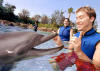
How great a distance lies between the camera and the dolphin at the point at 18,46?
116 cm

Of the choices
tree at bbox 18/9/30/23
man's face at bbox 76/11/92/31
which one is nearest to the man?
man's face at bbox 76/11/92/31

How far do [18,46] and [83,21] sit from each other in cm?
106

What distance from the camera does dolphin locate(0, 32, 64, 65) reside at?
1161 millimetres

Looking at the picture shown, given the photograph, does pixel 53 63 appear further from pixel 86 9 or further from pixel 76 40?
pixel 86 9

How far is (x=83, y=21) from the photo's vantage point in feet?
5.91

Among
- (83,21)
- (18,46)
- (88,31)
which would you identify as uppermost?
(83,21)

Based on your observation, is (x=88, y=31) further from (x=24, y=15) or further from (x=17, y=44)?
(x=24, y=15)

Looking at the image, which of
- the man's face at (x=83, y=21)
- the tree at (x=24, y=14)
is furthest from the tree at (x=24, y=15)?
the man's face at (x=83, y=21)

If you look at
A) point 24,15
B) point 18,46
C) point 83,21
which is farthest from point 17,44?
point 24,15

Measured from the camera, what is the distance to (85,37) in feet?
6.27

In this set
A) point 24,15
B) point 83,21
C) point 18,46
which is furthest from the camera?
point 24,15

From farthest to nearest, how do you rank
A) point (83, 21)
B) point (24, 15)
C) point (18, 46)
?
point (24, 15) < point (83, 21) < point (18, 46)

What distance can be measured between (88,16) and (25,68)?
1.94m

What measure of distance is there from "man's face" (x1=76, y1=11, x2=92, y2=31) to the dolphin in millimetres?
669
